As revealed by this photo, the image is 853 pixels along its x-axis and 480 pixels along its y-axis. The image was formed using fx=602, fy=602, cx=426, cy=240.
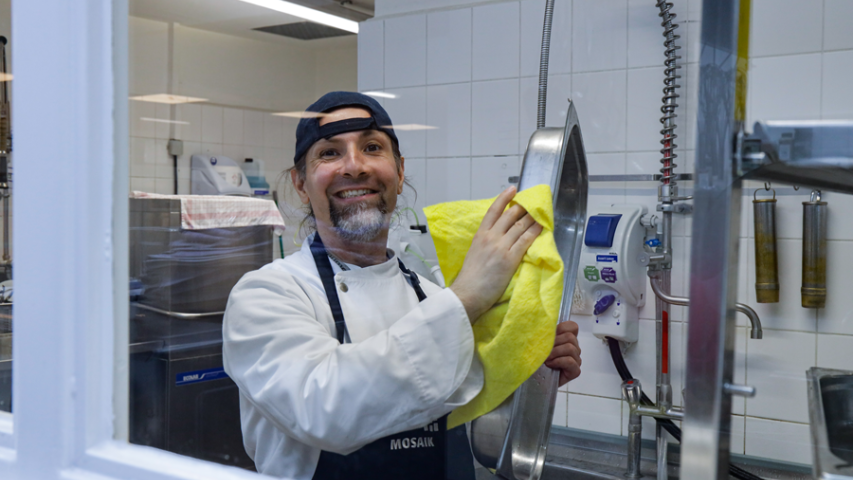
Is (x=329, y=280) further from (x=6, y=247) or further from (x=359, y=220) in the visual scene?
(x=6, y=247)

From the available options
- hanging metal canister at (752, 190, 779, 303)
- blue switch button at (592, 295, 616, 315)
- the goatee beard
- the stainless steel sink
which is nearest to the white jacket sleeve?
the goatee beard

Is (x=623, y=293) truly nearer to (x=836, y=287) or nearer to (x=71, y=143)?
(x=836, y=287)

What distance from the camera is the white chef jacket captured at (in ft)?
2.24

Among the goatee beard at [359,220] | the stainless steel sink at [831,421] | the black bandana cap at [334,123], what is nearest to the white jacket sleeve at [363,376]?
the goatee beard at [359,220]

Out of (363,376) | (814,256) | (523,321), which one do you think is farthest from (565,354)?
(814,256)

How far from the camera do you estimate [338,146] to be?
0.76 metres

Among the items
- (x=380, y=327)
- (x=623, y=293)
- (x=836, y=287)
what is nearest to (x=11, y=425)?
(x=380, y=327)

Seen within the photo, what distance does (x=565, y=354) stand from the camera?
3.00 ft

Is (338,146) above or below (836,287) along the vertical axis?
above

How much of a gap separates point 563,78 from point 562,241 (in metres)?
0.47

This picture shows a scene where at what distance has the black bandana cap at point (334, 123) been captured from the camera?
2.51 feet

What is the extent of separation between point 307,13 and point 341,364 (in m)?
0.44

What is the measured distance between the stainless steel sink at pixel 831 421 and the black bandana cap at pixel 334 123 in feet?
1.94

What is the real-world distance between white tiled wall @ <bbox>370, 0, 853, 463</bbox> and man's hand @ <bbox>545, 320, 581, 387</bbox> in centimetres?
15
